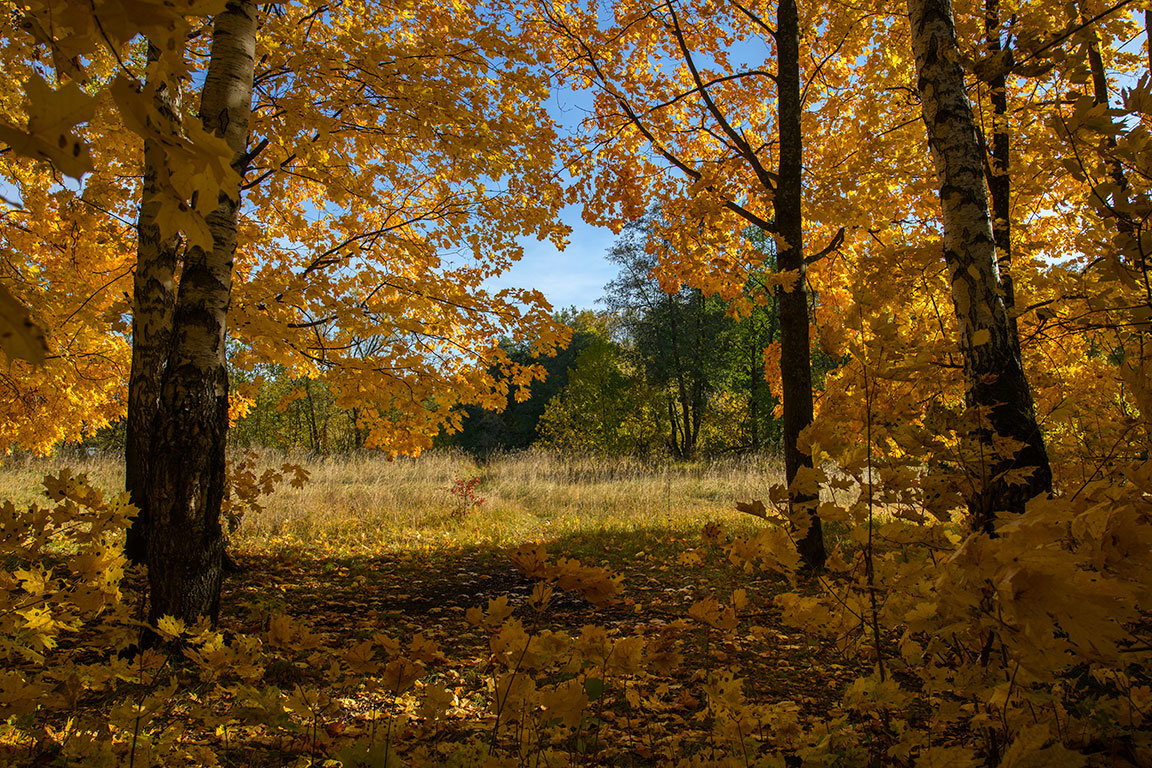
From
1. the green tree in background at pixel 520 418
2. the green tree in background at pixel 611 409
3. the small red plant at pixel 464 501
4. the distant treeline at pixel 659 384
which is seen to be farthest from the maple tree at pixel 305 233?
the green tree in background at pixel 520 418

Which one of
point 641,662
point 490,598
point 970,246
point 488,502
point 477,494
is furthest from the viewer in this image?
point 477,494

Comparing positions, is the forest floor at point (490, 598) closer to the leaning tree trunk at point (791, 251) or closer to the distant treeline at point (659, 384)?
the leaning tree trunk at point (791, 251)

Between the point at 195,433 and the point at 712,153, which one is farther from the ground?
the point at 712,153

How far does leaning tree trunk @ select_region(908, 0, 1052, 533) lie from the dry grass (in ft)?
17.9

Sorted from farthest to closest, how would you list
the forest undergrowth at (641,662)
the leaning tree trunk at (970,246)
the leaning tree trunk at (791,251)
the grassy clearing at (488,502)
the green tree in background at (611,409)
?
1. the green tree in background at (611,409)
2. the grassy clearing at (488,502)
3. the leaning tree trunk at (791,251)
4. the leaning tree trunk at (970,246)
5. the forest undergrowth at (641,662)

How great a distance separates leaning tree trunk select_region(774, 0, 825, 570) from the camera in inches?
195

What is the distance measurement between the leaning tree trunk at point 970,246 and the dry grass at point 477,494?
214 inches

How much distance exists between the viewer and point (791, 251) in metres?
5.03

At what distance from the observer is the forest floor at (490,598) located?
6.29 feet

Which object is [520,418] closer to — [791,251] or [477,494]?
[477,494]

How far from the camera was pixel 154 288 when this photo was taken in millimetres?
3732

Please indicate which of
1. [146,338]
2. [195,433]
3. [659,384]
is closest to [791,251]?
[195,433]

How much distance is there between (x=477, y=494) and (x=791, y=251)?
24.1ft

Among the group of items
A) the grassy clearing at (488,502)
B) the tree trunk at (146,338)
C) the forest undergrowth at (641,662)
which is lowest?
the grassy clearing at (488,502)
